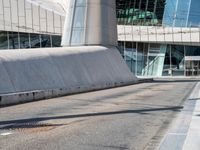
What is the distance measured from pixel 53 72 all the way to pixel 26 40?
41.4 m

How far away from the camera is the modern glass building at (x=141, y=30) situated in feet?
217

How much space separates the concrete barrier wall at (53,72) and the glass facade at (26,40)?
2741 cm

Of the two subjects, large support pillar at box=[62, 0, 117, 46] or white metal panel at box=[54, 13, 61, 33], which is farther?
white metal panel at box=[54, 13, 61, 33]

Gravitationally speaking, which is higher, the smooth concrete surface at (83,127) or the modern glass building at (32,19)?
the modern glass building at (32,19)

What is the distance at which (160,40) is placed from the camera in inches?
2657

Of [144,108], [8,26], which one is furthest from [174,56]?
[144,108]

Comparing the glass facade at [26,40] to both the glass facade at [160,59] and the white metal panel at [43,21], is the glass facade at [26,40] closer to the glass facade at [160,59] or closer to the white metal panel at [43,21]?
the white metal panel at [43,21]

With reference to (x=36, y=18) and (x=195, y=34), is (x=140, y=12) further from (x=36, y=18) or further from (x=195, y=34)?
(x=36, y=18)

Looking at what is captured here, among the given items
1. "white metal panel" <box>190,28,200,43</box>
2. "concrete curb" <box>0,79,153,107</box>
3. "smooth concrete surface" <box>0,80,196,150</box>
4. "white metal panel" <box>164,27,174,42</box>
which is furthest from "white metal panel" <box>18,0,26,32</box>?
"smooth concrete surface" <box>0,80,196,150</box>

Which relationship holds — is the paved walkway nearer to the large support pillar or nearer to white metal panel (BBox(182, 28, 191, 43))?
the large support pillar

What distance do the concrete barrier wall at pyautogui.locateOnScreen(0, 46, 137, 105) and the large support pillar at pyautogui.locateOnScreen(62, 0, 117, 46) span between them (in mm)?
2009

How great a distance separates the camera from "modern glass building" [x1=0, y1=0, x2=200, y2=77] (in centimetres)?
6619

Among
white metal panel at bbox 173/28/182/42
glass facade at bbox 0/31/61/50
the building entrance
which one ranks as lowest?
the building entrance

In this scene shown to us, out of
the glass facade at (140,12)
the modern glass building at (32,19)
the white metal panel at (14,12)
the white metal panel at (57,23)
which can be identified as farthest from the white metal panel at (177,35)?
the white metal panel at (14,12)
